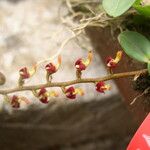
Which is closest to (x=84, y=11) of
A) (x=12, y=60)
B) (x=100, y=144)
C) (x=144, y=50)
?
(x=12, y=60)

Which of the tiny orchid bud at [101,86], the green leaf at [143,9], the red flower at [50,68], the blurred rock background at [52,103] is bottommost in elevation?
the blurred rock background at [52,103]

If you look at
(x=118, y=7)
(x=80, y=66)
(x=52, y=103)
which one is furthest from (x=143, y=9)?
(x=52, y=103)

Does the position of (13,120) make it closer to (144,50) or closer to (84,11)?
(84,11)

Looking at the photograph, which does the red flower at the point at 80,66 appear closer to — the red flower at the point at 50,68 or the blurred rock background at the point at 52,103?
the red flower at the point at 50,68

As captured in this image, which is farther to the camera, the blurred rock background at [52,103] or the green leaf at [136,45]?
the blurred rock background at [52,103]

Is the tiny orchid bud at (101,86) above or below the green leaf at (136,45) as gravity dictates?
below

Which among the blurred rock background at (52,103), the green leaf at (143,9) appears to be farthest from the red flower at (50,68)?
the blurred rock background at (52,103)

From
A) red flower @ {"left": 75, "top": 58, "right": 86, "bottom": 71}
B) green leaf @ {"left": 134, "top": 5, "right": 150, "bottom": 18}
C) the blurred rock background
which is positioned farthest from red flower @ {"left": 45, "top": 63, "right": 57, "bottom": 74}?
the blurred rock background

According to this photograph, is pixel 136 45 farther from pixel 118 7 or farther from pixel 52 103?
pixel 52 103

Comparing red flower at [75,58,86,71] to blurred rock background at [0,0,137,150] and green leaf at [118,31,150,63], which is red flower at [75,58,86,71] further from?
blurred rock background at [0,0,137,150]
